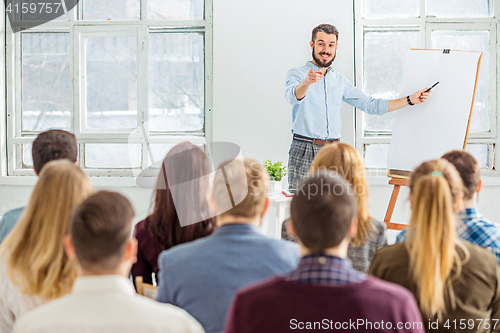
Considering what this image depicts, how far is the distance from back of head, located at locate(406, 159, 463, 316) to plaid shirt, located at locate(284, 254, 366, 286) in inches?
16.6

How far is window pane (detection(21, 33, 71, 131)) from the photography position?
432 centimetres

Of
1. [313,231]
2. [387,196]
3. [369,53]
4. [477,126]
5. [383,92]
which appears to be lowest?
[387,196]

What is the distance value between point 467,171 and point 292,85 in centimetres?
201

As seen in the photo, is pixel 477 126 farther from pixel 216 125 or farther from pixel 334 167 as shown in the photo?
pixel 334 167

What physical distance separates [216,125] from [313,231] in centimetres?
318

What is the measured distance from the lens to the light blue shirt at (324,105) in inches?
142

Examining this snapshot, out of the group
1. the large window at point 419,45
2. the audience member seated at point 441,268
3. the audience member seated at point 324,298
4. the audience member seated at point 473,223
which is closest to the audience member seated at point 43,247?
the audience member seated at point 324,298

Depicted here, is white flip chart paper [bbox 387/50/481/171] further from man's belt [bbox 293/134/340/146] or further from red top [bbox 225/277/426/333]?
red top [bbox 225/277/426/333]

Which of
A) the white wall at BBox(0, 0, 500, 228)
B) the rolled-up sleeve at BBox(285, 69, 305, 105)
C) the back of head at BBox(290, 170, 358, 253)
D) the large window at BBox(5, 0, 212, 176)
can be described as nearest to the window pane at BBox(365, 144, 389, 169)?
the white wall at BBox(0, 0, 500, 228)

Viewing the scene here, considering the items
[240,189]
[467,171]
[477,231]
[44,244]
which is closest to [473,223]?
[477,231]

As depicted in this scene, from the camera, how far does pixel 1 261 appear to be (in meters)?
1.27

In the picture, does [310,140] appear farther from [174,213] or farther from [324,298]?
[324,298]

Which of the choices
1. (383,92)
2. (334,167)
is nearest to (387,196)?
(383,92)

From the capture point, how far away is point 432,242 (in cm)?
122
